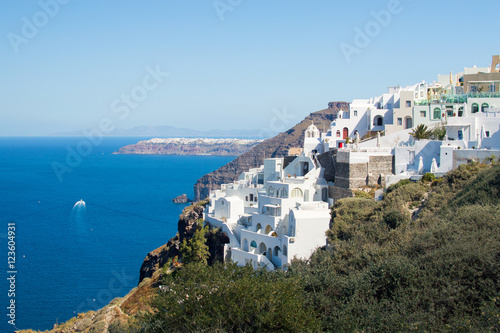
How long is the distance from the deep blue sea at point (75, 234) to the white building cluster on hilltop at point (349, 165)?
1592 cm

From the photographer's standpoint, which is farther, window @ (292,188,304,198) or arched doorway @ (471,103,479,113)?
arched doorway @ (471,103,479,113)

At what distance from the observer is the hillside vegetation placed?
16.0 meters

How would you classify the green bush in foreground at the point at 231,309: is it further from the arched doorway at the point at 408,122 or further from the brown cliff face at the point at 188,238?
the arched doorway at the point at 408,122

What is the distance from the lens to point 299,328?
53.1 ft

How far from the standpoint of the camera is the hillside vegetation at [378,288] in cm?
1605

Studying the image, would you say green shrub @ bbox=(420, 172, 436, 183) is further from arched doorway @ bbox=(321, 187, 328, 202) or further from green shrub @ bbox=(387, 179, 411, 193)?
arched doorway @ bbox=(321, 187, 328, 202)

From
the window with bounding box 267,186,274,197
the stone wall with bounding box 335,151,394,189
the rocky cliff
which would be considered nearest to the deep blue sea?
the rocky cliff

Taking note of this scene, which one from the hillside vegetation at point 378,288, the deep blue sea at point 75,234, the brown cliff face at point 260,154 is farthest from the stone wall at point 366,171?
the brown cliff face at point 260,154

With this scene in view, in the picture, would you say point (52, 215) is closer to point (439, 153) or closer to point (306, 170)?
point (306, 170)

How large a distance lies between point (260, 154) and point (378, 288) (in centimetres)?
8999

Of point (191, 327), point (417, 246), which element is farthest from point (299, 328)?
→ point (417, 246)

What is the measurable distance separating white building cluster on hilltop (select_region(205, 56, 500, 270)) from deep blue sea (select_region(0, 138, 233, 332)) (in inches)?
627

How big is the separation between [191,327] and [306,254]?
47.8 feet

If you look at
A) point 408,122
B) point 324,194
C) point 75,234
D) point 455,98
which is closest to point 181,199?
point 75,234
